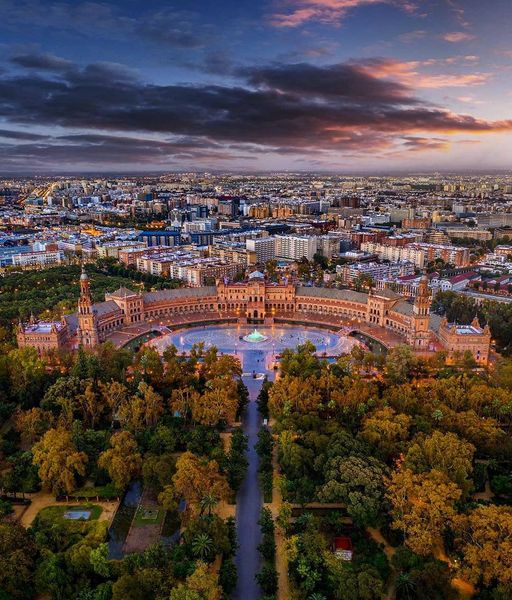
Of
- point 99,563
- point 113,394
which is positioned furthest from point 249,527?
point 113,394

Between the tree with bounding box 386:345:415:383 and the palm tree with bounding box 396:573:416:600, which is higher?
the tree with bounding box 386:345:415:383

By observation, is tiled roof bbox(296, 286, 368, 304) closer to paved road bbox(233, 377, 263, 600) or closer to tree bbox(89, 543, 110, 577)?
paved road bbox(233, 377, 263, 600)

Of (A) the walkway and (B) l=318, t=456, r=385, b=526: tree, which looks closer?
(B) l=318, t=456, r=385, b=526: tree

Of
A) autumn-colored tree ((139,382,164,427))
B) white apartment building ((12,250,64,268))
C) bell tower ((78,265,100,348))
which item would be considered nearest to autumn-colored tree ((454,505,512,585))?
autumn-colored tree ((139,382,164,427))

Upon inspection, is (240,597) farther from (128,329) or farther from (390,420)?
(128,329)

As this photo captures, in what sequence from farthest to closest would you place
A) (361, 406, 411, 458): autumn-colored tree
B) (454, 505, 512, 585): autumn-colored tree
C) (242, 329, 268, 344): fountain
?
(242, 329, 268, 344): fountain
(361, 406, 411, 458): autumn-colored tree
(454, 505, 512, 585): autumn-colored tree
